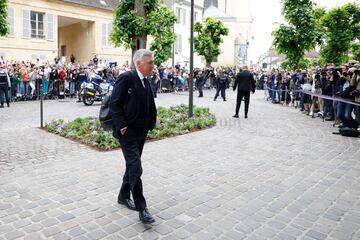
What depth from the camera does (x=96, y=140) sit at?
8320mm

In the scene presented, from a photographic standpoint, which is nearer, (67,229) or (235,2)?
(67,229)

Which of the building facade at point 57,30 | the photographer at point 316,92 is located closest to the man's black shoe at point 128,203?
the photographer at point 316,92

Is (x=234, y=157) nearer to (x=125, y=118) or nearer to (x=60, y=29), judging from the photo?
(x=125, y=118)

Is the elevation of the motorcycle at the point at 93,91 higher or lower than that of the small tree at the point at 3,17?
lower

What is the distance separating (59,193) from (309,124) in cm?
938

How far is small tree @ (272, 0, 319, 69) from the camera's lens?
19.1 m

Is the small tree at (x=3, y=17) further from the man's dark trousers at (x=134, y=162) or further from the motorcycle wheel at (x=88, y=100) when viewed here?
the man's dark trousers at (x=134, y=162)

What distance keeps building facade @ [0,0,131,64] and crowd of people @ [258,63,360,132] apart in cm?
1017

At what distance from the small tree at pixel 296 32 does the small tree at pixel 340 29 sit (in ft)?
37.0

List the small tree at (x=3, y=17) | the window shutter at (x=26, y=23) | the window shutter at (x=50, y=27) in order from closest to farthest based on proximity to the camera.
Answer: the small tree at (x=3, y=17) → the window shutter at (x=26, y=23) → the window shutter at (x=50, y=27)

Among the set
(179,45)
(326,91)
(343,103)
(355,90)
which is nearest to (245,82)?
(326,91)

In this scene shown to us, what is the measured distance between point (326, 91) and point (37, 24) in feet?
78.6

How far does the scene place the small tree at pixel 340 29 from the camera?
29562 mm

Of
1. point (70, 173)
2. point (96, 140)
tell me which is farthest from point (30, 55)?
point (70, 173)
